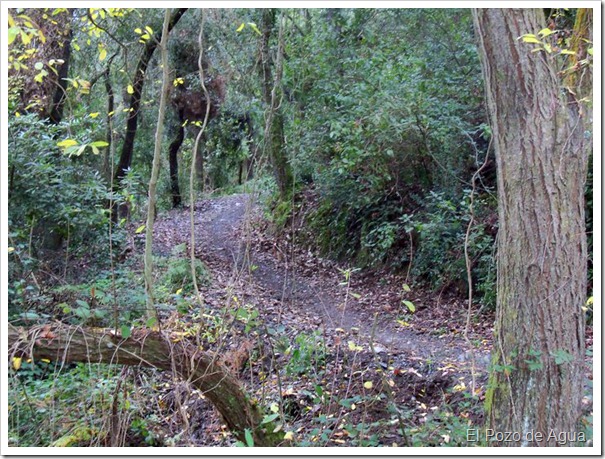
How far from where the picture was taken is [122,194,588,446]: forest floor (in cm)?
464

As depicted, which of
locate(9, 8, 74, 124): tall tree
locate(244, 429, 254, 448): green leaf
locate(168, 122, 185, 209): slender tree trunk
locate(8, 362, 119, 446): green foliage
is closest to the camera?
locate(244, 429, 254, 448): green leaf

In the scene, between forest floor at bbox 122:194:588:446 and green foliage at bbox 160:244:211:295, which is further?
green foliage at bbox 160:244:211:295

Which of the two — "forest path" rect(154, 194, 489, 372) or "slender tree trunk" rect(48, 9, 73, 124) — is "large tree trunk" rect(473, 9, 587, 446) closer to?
"forest path" rect(154, 194, 489, 372)

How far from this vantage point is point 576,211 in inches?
149

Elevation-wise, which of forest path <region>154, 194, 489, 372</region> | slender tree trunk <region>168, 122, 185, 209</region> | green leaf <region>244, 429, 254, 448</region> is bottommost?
green leaf <region>244, 429, 254, 448</region>

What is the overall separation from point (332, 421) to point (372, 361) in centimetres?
157

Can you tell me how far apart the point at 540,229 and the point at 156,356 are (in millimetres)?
2875

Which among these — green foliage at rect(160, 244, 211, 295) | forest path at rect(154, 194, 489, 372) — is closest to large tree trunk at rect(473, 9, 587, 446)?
forest path at rect(154, 194, 489, 372)

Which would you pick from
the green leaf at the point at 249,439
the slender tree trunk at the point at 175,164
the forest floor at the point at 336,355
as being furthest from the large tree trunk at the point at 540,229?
the slender tree trunk at the point at 175,164

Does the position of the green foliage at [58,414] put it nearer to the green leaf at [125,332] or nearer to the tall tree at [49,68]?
the green leaf at [125,332]

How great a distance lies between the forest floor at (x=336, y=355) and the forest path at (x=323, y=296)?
0.03 m

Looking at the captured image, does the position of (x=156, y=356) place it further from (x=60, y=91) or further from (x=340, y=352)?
(x=60, y=91)

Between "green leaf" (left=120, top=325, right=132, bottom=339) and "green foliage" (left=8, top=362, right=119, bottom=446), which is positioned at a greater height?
"green leaf" (left=120, top=325, right=132, bottom=339)

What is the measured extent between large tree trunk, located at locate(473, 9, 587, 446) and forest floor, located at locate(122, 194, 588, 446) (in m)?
0.60
